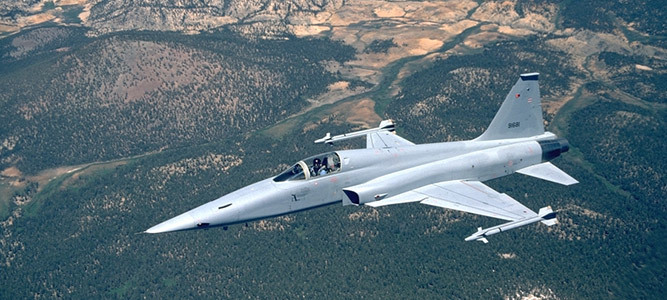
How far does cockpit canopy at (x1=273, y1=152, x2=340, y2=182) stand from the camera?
50125 millimetres

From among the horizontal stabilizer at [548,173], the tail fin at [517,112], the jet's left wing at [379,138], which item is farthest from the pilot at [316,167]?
the horizontal stabilizer at [548,173]

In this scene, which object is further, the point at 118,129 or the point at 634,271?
the point at 118,129

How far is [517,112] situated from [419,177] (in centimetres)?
1454

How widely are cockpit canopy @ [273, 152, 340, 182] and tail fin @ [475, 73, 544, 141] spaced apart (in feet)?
59.6

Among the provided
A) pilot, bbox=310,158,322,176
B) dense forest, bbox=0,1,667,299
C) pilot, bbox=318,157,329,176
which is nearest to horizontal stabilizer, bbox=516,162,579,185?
pilot, bbox=318,157,329,176

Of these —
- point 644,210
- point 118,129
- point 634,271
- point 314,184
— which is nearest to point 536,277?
point 634,271

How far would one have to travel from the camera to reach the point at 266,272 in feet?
293

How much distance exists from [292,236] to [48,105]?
304ft

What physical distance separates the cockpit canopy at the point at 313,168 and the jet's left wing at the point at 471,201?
16.3ft

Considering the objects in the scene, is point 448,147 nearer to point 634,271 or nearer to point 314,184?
point 314,184

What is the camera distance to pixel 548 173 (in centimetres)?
5862

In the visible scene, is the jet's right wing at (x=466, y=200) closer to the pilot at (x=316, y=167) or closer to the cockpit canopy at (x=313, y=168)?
the cockpit canopy at (x=313, y=168)

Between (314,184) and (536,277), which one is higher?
(314,184)

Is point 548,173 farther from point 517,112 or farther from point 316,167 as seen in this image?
point 316,167
